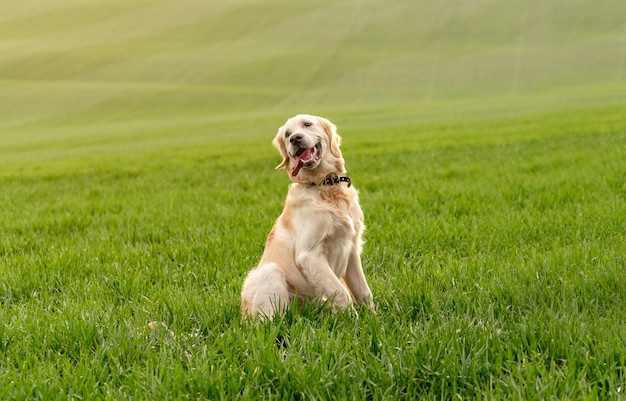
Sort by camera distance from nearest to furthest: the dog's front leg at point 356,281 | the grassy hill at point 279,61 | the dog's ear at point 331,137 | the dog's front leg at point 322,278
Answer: the dog's front leg at point 322,278 < the dog's front leg at point 356,281 < the dog's ear at point 331,137 < the grassy hill at point 279,61

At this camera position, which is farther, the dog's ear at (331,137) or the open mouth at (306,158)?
the dog's ear at (331,137)

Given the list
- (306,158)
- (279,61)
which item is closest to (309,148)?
(306,158)

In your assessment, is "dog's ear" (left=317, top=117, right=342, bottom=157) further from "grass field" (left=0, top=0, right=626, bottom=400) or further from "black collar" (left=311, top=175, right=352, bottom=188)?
"grass field" (left=0, top=0, right=626, bottom=400)

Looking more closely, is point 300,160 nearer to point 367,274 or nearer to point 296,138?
point 296,138

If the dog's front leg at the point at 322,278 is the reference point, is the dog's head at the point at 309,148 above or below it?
above

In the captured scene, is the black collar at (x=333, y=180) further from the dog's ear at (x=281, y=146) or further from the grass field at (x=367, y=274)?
the grass field at (x=367, y=274)

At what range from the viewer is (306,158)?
12.9 feet

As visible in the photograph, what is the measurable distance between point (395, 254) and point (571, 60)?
62981mm

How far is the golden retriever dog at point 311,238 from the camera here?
355cm

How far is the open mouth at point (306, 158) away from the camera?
12.8 ft

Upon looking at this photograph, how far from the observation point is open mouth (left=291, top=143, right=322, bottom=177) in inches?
154

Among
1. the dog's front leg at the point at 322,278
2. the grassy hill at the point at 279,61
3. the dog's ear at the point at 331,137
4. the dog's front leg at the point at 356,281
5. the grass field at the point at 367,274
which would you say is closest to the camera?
the grass field at the point at 367,274

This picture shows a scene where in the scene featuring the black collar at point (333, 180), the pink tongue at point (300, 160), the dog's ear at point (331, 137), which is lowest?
the black collar at point (333, 180)

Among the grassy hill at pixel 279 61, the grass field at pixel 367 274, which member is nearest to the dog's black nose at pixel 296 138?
the grass field at pixel 367 274
